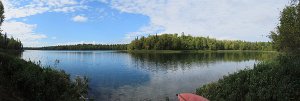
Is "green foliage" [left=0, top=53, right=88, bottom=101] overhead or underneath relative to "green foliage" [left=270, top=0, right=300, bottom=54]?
underneath

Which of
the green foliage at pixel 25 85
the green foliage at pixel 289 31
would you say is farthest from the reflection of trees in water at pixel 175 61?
the green foliage at pixel 25 85

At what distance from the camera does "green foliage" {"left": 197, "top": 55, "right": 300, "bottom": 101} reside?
19016 mm

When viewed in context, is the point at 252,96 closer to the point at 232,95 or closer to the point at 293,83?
the point at 232,95

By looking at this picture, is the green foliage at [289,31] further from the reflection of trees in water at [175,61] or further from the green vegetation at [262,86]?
the reflection of trees in water at [175,61]

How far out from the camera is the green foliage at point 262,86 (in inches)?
749

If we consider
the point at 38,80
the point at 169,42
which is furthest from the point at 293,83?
the point at 169,42

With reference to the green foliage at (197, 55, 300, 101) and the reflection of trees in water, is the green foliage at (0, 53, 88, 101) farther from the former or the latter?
the reflection of trees in water

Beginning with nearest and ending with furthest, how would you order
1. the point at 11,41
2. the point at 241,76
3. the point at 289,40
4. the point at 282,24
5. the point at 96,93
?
the point at 241,76, the point at 96,93, the point at 289,40, the point at 282,24, the point at 11,41

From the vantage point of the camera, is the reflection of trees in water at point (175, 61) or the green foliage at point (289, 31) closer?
the green foliage at point (289, 31)

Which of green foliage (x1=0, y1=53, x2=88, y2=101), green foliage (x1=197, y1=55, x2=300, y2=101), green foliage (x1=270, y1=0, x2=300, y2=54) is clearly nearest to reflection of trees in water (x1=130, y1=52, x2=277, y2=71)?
green foliage (x1=270, y1=0, x2=300, y2=54)

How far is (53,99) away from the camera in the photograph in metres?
16.5

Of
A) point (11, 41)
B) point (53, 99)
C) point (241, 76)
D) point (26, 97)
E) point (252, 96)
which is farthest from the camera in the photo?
point (11, 41)

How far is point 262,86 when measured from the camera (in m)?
20.5

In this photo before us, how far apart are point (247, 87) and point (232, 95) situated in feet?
4.29
